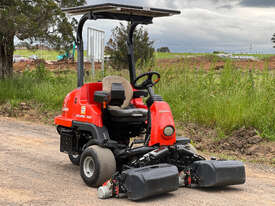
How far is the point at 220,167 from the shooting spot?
5.16 meters

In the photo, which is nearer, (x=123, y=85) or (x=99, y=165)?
(x=99, y=165)

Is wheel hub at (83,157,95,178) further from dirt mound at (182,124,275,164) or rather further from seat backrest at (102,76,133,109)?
dirt mound at (182,124,275,164)

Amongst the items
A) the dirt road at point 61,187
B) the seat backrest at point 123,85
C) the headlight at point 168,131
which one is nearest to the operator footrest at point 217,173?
the dirt road at point 61,187

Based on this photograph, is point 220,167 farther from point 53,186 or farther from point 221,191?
point 53,186

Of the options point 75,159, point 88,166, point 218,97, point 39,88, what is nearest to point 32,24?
point 39,88

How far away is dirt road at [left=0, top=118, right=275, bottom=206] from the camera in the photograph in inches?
191

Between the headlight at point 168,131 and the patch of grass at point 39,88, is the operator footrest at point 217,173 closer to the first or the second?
the headlight at point 168,131

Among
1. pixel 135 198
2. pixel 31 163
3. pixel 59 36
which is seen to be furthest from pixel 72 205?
pixel 59 36

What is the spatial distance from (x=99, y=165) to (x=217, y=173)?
4.81 feet

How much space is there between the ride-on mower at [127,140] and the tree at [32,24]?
8.67 metres

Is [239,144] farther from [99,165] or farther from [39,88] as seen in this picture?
[39,88]

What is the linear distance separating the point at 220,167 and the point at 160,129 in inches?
34.4

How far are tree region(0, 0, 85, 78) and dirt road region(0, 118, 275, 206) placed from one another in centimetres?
724

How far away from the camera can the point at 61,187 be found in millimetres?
5473
